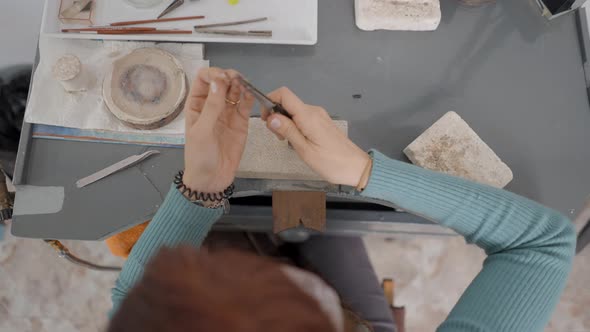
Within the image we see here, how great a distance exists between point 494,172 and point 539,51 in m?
0.28

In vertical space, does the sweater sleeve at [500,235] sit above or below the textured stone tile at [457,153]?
below

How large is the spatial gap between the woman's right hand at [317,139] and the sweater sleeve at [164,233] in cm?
18

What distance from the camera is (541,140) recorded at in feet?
2.88

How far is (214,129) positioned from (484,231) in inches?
17.8

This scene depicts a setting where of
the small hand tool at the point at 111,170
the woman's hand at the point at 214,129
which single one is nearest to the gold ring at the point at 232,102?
the woman's hand at the point at 214,129

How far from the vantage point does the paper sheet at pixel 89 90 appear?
847mm

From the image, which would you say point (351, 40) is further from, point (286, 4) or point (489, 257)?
point (489, 257)

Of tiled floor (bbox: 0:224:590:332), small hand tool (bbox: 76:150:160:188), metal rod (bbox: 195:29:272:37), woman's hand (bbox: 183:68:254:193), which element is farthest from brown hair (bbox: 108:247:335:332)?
tiled floor (bbox: 0:224:590:332)

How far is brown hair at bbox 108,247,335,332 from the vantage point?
366mm

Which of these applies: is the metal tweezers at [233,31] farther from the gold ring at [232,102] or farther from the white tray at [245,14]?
the gold ring at [232,102]

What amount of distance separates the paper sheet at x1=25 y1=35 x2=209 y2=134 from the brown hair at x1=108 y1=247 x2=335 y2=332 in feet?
1.59

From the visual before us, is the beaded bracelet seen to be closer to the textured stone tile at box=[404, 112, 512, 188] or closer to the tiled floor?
the textured stone tile at box=[404, 112, 512, 188]

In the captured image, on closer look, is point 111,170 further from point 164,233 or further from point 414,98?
point 414,98

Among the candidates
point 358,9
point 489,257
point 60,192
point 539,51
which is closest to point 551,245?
point 489,257
